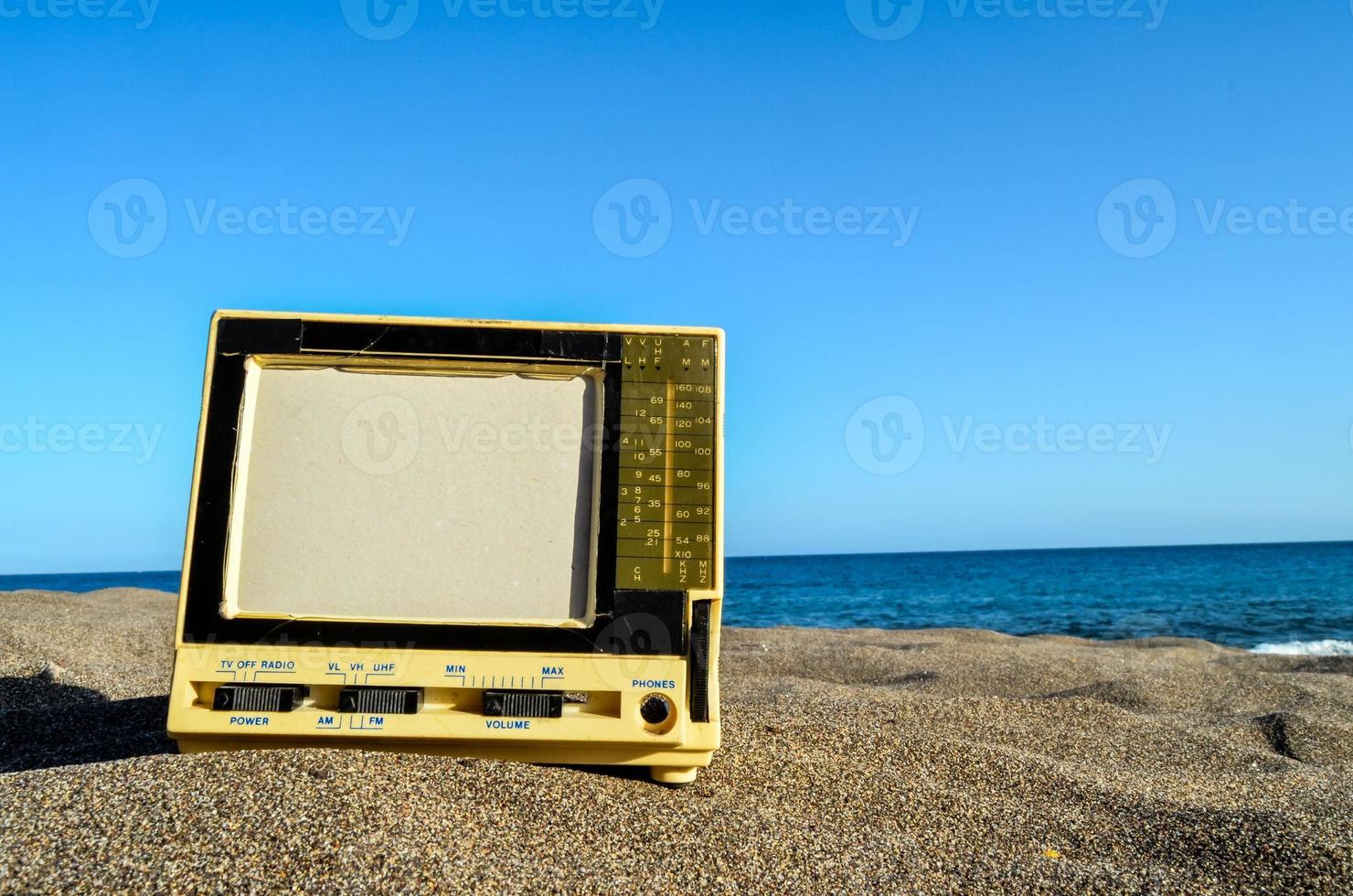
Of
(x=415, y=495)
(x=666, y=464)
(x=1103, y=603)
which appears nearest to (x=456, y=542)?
(x=415, y=495)

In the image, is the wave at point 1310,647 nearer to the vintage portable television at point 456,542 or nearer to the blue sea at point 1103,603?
the blue sea at point 1103,603

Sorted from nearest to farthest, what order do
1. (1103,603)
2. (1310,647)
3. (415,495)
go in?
(415,495), (1310,647), (1103,603)

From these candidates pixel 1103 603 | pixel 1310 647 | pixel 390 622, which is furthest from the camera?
pixel 1103 603

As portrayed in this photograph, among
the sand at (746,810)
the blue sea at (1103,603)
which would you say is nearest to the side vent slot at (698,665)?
the sand at (746,810)

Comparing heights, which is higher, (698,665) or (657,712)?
(698,665)

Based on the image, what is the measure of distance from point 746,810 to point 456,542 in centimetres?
100

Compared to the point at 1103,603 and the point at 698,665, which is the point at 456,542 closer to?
the point at 698,665

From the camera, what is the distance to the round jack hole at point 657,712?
2180 mm

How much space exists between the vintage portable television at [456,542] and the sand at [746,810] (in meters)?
0.15

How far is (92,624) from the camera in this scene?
21.6 ft

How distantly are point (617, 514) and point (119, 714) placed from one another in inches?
87.1

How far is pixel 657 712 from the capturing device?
220 cm

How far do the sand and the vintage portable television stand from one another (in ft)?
0.48

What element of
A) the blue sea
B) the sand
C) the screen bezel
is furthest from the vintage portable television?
the blue sea
